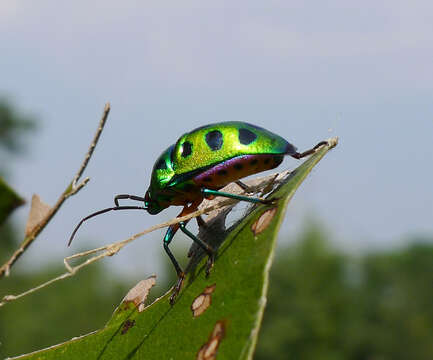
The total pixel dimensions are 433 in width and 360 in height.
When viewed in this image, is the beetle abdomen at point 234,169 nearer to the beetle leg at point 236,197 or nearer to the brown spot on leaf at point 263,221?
the beetle leg at point 236,197

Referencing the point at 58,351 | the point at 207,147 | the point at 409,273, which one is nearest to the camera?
the point at 58,351

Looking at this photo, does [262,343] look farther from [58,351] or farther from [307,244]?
[58,351]

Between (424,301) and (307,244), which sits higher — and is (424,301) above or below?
below

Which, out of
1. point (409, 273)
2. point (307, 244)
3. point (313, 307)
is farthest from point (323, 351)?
point (409, 273)

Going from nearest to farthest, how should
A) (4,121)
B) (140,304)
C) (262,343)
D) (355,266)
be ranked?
(140,304)
(4,121)
(262,343)
(355,266)

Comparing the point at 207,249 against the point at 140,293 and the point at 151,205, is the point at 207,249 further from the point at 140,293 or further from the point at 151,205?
the point at 151,205

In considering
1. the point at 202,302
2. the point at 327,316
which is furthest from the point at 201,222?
the point at 327,316
